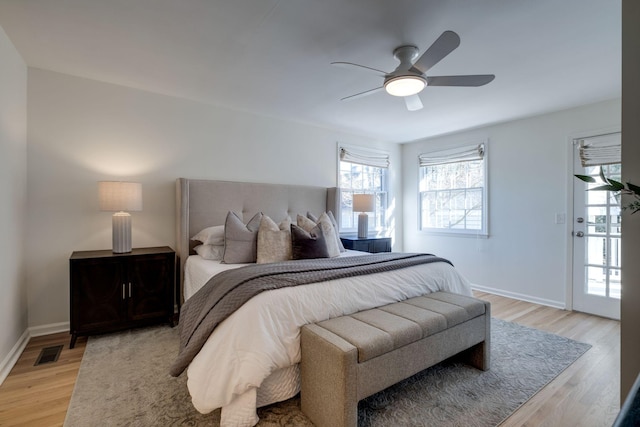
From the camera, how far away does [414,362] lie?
186cm

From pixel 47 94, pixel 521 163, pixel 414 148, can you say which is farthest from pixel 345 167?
pixel 47 94

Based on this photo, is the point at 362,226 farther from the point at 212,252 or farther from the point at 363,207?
the point at 212,252

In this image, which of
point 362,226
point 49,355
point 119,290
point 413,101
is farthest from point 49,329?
point 413,101

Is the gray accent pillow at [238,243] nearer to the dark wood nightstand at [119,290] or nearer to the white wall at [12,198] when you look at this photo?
the dark wood nightstand at [119,290]

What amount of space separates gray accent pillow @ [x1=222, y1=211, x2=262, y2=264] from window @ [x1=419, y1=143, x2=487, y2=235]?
3387 mm

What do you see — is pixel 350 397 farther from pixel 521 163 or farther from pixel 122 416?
pixel 521 163

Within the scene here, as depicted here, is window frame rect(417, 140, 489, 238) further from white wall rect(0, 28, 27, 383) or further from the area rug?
white wall rect(0, 28, 27, 383)

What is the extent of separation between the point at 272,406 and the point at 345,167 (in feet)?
12.1

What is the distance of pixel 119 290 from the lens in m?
2.80

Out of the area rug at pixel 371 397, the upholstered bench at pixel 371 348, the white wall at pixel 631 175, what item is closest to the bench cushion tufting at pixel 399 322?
the upholstered bench at pixel 371 348

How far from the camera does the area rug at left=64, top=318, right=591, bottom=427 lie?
177cm

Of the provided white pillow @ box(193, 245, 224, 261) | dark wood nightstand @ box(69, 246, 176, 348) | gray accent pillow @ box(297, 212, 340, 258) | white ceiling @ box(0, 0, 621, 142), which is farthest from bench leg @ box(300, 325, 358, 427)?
white ceiling @ box(0, 0, 621, 142)

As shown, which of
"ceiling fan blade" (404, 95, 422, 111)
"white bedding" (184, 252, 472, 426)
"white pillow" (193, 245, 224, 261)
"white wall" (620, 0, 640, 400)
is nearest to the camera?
"white wall" (620, 0, 640, 400)

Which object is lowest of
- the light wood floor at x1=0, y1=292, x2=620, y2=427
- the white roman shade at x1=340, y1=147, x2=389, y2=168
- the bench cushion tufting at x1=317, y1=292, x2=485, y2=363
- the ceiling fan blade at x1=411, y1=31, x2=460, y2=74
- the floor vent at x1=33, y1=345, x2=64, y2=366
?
the light wood floor at x1=0, y1=292, x2=620, y2=427
